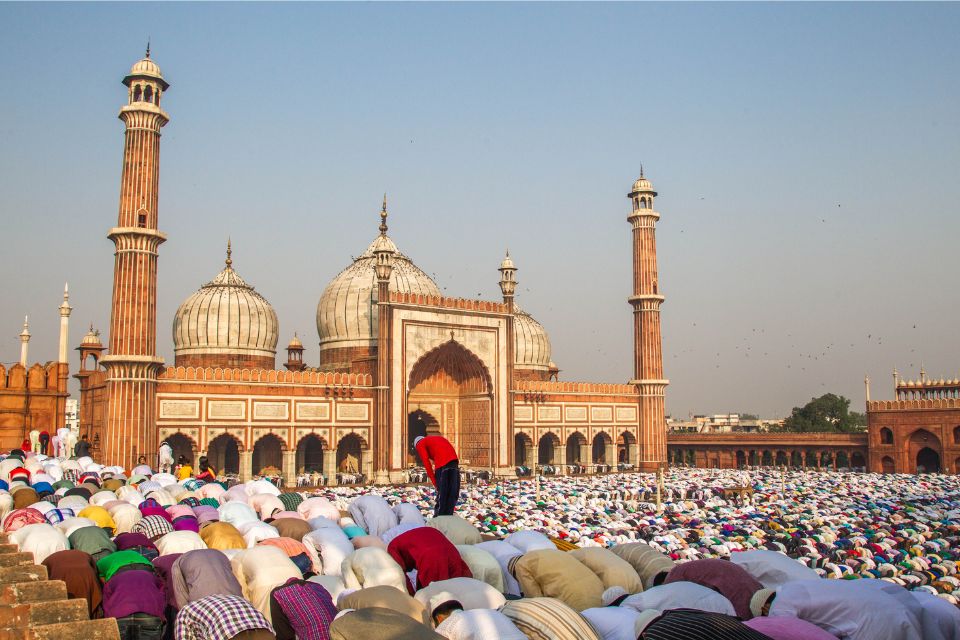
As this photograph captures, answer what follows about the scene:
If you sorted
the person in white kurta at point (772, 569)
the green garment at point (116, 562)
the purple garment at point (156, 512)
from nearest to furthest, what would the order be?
the person in white kurta at point (772, 569)
the green garment at point (116, 562)
the purple garment at point (156, 512)

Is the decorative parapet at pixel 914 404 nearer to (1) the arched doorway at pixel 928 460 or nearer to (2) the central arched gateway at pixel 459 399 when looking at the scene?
(1) the arched doorway at pixel 928 460

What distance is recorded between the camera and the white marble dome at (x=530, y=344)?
1630 inches

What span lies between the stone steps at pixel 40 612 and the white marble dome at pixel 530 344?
33.9 m

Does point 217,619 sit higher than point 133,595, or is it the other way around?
point 217,619

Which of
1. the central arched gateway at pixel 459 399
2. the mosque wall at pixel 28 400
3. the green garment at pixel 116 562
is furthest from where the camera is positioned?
the central arched gateway at pixel 459 399

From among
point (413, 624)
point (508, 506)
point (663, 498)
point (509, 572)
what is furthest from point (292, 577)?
point (663, 498)

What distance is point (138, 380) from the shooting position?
24.5 m

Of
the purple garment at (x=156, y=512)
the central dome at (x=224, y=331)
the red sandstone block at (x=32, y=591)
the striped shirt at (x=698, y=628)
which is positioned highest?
the central dome at (x=224, y=331)

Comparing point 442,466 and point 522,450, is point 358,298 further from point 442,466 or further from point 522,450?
point 442,466

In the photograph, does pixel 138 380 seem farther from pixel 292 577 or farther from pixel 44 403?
pixel 292 577

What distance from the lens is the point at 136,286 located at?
25.0 meters

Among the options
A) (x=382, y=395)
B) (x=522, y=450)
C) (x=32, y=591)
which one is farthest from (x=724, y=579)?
(x=522, y=450)

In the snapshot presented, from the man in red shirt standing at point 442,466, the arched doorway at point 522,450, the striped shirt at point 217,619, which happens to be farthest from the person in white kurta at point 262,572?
the arched doorway at point 522,450

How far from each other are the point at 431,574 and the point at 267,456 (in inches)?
939
